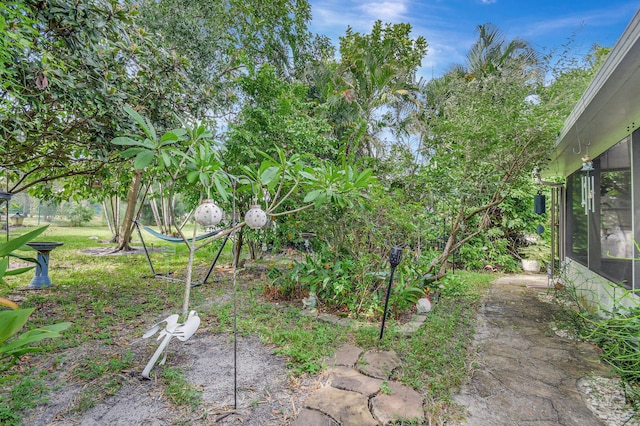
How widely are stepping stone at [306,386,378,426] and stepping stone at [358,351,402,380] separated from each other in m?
0.29

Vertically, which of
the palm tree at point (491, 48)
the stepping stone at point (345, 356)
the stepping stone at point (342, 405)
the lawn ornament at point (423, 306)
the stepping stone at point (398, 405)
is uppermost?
the palm tree at point (491, 48)

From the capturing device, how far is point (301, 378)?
216 cm

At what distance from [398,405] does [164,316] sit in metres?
2.59

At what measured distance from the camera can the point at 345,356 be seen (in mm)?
2477

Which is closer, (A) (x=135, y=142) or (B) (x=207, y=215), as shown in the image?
(A) (x=135, y=142)

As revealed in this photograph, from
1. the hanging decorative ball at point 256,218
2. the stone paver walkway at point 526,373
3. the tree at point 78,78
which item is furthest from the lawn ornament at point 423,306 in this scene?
the tree at point 78,78

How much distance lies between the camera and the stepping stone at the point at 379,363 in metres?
2.23

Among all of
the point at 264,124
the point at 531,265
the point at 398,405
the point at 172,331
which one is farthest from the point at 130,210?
the point at 531,265

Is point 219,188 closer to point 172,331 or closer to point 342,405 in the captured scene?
point 172,331

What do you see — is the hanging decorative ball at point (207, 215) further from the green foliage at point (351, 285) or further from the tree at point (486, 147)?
the tree at point (486, 147)

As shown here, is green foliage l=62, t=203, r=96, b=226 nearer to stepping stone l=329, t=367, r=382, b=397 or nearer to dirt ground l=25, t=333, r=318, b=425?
dirt ground l=25, t=333, r=318, b=425

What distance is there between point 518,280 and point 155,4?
8.54 m

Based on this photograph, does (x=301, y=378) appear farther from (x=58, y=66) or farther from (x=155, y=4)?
(x=155, y=4)

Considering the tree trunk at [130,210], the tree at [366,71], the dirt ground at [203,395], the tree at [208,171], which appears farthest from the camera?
the tree at [366,71]
